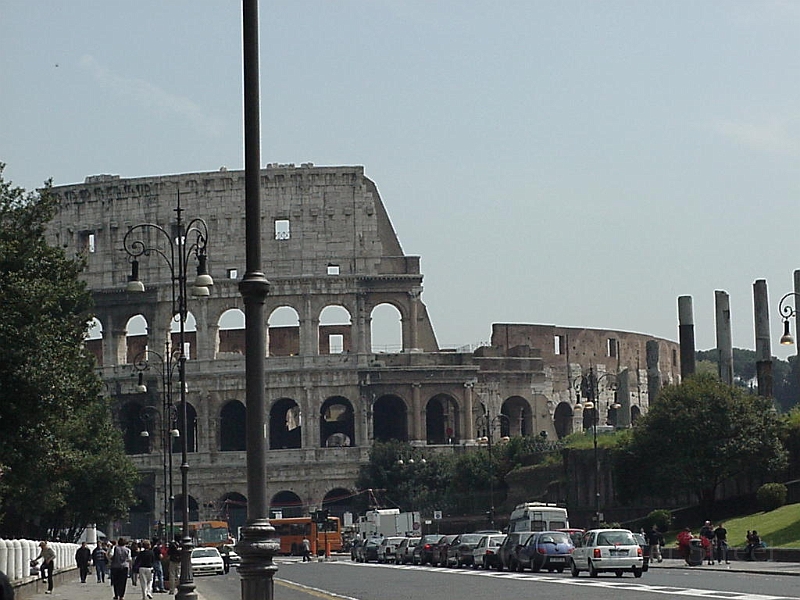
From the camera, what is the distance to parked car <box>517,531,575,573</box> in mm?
45562

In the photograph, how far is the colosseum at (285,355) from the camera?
375 ft

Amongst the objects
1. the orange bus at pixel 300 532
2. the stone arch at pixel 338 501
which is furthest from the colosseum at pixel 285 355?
the orange bus at pixel 300 532

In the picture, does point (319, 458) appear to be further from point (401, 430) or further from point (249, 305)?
point (249, 305)

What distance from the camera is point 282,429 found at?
12244cm

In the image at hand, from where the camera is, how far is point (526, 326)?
130 meters

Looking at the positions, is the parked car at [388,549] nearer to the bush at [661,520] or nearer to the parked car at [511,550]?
the bush at [661,520]

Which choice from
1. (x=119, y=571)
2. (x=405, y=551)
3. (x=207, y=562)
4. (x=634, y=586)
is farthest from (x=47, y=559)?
(x=405, y=551)

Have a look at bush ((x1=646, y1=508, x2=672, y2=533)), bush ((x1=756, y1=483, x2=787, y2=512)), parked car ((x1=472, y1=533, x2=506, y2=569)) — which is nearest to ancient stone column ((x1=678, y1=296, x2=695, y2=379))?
bush ((x1=646, y1=508, x2=672, y2=533))

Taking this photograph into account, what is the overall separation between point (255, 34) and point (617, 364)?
405ft

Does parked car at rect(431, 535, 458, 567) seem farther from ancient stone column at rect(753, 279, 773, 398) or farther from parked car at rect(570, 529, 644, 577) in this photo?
ancient stone column at rect(753, 279, 773, 398)

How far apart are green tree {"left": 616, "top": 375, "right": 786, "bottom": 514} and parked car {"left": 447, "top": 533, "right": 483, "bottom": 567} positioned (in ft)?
60.6

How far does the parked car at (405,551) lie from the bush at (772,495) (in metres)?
14.9

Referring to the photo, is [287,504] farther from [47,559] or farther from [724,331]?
[47,559]

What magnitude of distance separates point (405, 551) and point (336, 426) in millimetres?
57372
